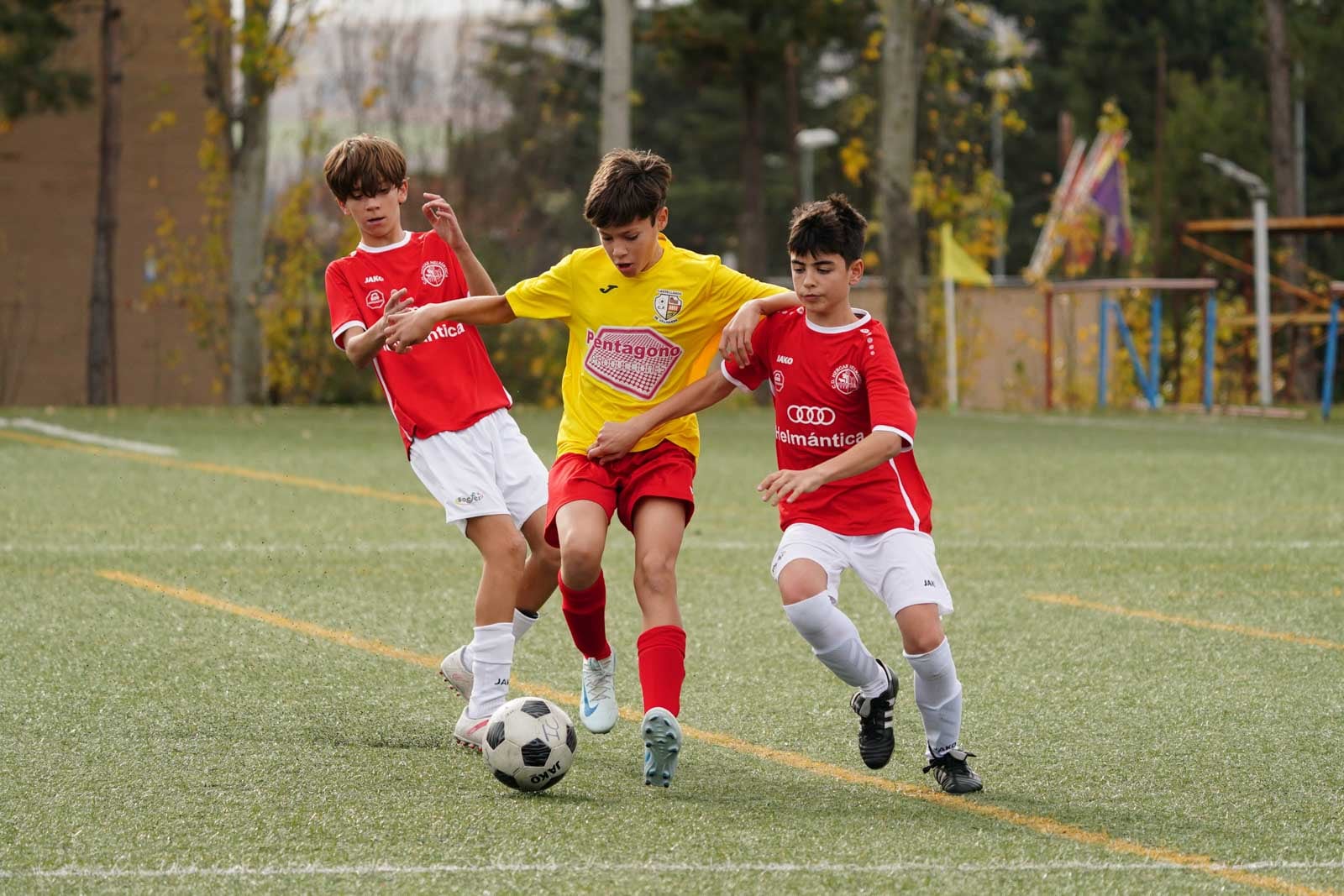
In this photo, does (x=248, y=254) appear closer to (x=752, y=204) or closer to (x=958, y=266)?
(x=958, y=266)

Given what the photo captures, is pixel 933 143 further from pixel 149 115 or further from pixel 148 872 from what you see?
pixel 148 872

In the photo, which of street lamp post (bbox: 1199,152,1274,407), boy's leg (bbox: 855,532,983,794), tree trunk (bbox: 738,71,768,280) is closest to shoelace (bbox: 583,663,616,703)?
boy's leg (bbox: 855,532,983,794)

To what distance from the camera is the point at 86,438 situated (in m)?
17.3

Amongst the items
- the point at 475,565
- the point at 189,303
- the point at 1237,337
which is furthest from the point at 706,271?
the point at 1237,337

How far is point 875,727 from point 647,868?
1.15 metres

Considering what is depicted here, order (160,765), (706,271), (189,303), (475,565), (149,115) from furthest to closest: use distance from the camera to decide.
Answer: (149,115) < (189,303) < (475,565) < (706,271) < (160,765)

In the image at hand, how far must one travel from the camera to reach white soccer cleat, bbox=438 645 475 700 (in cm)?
589

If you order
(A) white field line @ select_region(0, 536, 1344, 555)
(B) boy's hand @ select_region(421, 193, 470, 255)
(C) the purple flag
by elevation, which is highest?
(C) the purple flag

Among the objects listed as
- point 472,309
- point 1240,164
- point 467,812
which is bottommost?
point 467,812

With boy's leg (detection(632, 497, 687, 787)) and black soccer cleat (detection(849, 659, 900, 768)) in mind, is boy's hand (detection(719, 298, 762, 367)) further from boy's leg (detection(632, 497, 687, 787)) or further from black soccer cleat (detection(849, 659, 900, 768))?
black soccer cleat (detection(849, 659, 900, 768))

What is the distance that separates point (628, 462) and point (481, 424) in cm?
58

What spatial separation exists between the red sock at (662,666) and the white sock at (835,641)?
306mm

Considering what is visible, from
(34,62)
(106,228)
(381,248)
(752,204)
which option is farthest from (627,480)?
(752,204)

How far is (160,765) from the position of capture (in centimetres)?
518
